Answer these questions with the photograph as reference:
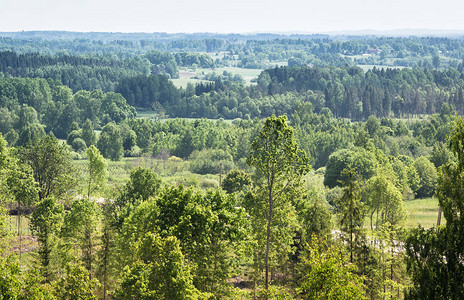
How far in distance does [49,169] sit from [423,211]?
46402 millimetres

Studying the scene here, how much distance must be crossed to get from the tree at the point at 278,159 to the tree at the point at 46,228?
49.9ft

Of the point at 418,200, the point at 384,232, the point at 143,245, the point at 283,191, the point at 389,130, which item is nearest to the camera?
the point at 143,245

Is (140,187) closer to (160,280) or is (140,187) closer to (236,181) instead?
(236,181)

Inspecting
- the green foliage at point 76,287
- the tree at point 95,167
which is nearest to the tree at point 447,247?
the green foliage at point 76,287

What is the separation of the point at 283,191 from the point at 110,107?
15323cm

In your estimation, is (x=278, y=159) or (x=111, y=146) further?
(x=111, y=146)

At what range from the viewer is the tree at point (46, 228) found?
124 ft

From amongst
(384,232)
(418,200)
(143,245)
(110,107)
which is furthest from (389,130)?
(143,245)

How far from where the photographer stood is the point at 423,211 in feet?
237

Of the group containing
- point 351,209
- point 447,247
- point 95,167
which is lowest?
point 95,167

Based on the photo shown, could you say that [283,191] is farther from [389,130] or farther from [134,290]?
[389,130]

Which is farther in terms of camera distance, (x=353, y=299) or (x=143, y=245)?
(x=143, y=245)

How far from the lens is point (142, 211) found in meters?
37.5

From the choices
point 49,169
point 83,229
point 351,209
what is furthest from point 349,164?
point 83,229
